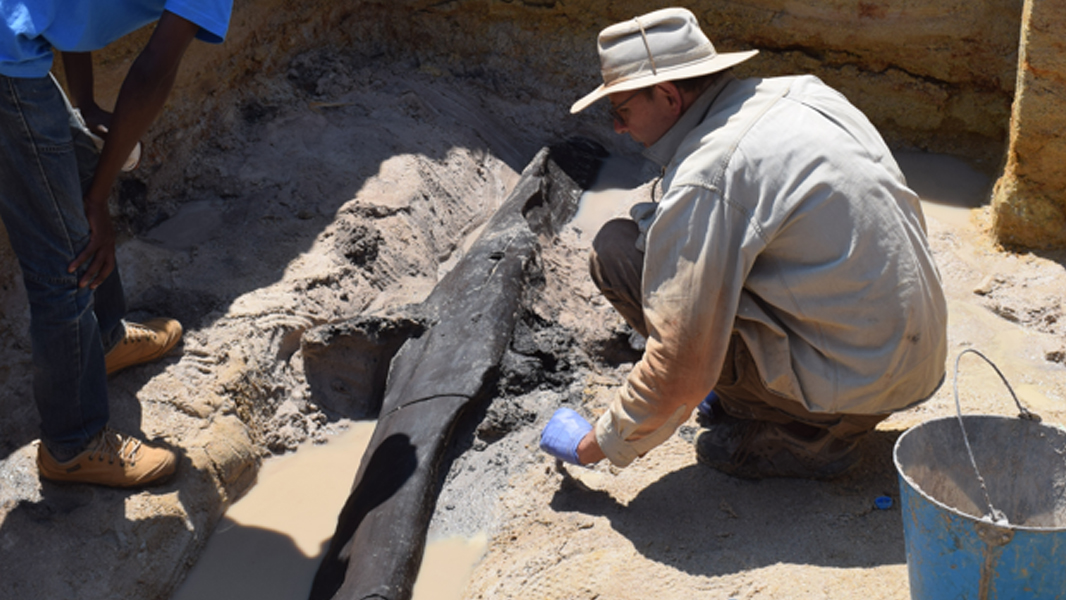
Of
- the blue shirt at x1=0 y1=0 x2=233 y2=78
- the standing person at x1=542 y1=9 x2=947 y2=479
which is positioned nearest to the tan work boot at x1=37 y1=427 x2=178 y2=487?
the blue shirt at x1=0 y1=0 x2=233 y2=78

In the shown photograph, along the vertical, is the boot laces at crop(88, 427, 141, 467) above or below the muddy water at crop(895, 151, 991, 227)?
above

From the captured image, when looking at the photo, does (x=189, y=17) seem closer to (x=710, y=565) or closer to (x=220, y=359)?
(x=220, y=359)

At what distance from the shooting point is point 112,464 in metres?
2.66

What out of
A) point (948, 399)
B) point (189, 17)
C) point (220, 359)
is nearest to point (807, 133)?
point (948, 399)

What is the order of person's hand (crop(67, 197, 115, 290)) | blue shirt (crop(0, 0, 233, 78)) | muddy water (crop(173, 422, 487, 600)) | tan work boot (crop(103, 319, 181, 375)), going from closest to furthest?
blue shirt (crop(0, 0, 233, 78))
person's hand (crop(67, 197, 115, 290))
muddy water (crop(173, 422, 487, 600))
tan work boot (crop(103, 319, 181, 375))

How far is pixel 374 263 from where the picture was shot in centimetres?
406

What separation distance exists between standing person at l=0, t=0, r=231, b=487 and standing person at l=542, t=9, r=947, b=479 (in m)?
1.15

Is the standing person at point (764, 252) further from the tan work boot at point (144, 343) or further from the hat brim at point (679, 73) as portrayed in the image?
the tan work boot at point (144, 343)

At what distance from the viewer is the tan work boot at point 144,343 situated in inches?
118

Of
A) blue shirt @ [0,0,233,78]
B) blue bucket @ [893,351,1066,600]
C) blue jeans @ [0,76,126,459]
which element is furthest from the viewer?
blue jeans @ [0,76,126,459]

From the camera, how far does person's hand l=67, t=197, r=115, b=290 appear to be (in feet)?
7.84

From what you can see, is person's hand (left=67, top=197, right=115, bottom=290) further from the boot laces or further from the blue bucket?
the blue bucket

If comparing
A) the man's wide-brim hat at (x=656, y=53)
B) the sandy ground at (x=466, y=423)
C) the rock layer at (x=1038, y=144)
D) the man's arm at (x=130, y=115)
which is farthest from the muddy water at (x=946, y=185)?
the man's arm at (x=130, y=115)

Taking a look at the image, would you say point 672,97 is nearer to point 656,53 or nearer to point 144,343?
point 656,53
